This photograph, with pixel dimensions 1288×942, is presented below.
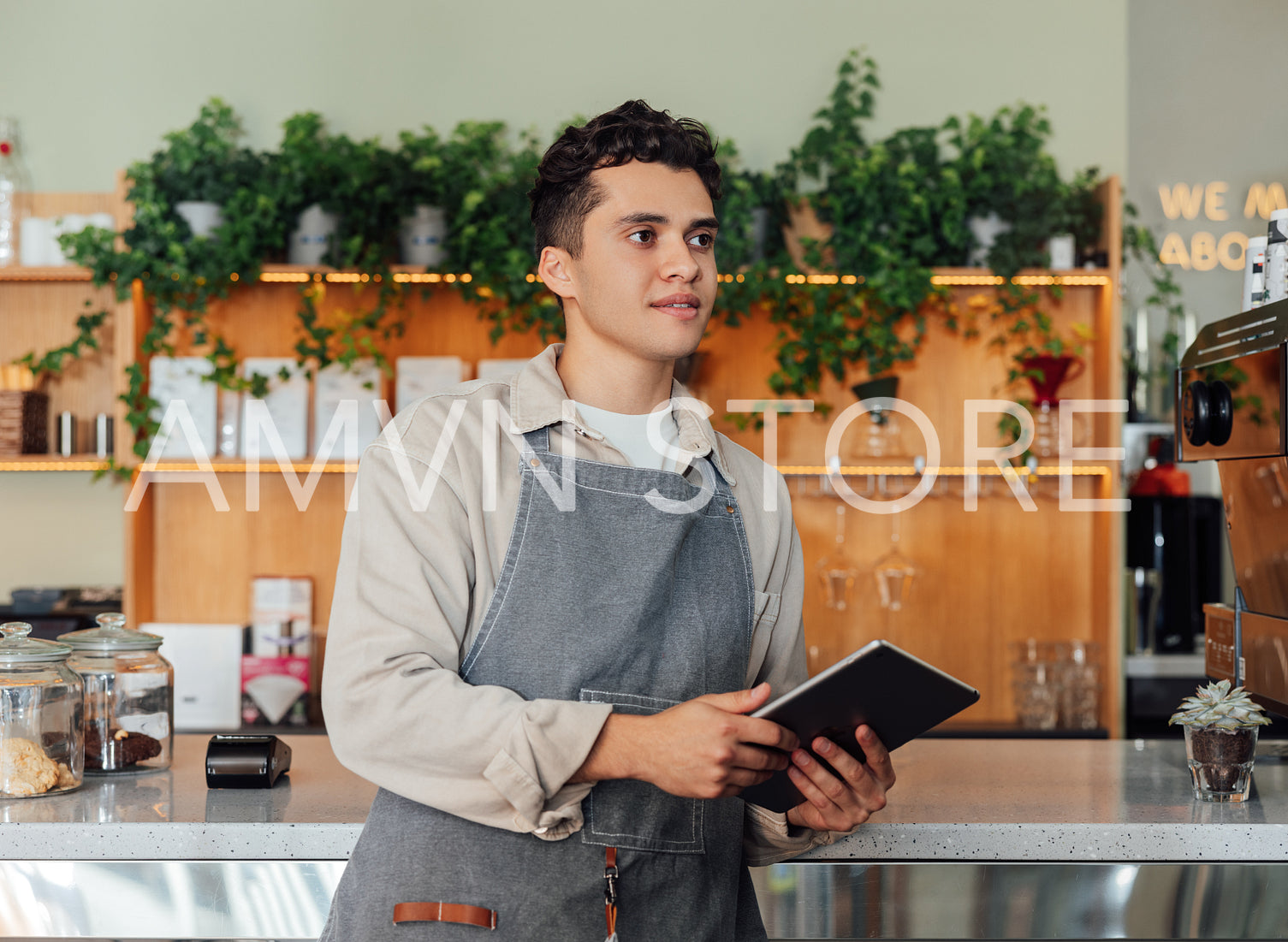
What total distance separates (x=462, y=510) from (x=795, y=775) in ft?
1.46

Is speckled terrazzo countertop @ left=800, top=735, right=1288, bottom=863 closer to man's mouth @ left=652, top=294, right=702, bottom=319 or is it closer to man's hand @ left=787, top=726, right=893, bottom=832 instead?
man's hand @ left=787, top=726, right=893, bottom=832

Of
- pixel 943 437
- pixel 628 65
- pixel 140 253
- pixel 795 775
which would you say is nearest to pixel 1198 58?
pixel 943 437

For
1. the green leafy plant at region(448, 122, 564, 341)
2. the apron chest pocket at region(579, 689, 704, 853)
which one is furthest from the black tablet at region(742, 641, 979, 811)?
the green leafy plant at region(448, 122, 564, 341)

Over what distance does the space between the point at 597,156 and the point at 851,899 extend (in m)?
0.98

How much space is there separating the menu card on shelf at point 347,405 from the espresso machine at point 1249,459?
228cm

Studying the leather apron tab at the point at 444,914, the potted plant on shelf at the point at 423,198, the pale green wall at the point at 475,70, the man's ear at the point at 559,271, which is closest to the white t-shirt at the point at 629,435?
the man's ear at the point at 559,271

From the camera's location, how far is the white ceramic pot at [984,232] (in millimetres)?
3326

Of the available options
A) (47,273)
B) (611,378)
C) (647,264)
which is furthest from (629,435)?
(47,273)

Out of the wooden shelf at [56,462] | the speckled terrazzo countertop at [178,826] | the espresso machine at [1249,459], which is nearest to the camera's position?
the speckled terrazzo countertop at [178,826]

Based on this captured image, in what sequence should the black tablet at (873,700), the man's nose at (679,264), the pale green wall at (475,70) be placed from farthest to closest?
the pale green wall at (475,70)
the man's nose at (679,264)
the black tablet at (873,700)

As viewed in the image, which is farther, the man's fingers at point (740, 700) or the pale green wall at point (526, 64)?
the pale green wall at point (526, 64)

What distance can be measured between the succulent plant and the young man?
2.08ft

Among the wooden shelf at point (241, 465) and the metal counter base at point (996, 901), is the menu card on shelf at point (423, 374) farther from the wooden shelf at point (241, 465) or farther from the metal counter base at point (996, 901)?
the metal counter base at point (996, 901)

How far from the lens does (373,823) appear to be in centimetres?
118
